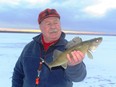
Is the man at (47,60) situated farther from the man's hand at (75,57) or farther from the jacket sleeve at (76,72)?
the man's hand at (75,57)

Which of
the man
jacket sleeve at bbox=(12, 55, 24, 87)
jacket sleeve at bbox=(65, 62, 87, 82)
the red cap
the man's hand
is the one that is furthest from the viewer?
jacket sleeve at bbox=(12, 55, 24, 87)

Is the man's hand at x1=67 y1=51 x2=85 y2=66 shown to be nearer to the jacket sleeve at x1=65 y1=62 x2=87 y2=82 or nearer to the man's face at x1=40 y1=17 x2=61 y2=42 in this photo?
the jacket sleeve at x1=65 y1=62 x2=87 y2=82

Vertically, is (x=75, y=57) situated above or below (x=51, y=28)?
below

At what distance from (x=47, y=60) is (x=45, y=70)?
109mm

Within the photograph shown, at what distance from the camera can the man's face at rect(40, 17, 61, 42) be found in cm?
304

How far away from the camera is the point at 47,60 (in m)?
3.11

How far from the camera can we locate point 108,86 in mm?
7402

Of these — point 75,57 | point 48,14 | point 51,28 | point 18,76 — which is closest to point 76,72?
point 75,57

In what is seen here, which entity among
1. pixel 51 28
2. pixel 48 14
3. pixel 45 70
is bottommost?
pixel 45 70

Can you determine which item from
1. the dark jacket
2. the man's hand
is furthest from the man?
the man's hand

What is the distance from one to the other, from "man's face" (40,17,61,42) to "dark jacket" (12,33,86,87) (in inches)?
3.7

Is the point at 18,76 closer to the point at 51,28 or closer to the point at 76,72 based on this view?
the point at 51,28

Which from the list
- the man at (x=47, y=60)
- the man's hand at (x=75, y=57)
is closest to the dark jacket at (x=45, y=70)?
the man at (x=47, y=60)

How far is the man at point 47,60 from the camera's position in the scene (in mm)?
2944
